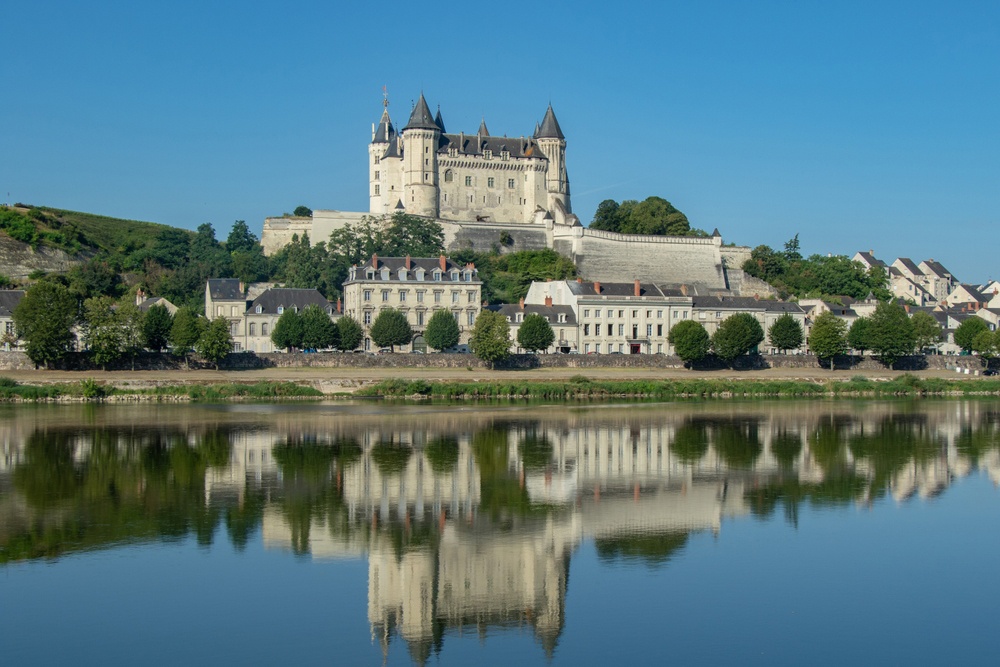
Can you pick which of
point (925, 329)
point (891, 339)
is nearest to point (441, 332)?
point (891, 339)

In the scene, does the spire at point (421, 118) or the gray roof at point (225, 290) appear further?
the spire at point (421, 118)

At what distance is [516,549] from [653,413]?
1880cm

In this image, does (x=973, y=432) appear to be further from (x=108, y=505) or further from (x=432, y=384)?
(x=108, y=505)

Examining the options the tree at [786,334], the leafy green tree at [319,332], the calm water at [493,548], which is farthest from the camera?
the tree at [786,334]

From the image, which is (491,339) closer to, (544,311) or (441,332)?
(441,332)

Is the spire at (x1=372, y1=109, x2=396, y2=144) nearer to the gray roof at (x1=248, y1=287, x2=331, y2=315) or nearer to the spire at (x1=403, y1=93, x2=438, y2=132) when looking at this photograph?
the spire at (x1=403, y1=93, x2=438, y2=132)

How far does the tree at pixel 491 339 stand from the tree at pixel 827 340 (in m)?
12.7

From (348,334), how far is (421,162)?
28427mm

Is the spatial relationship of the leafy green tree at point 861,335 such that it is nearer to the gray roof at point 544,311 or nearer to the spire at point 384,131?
the gray roof at point 544,311

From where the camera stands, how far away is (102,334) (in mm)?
41781

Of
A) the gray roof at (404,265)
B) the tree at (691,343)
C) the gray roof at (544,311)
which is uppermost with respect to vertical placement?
the gray roof at (404,265)

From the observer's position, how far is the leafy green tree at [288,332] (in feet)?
157

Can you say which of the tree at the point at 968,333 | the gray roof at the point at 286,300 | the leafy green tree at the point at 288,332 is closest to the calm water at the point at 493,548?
A: the leafy green tree at the point at 288,332

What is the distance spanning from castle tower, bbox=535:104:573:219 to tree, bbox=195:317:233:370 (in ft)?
123
